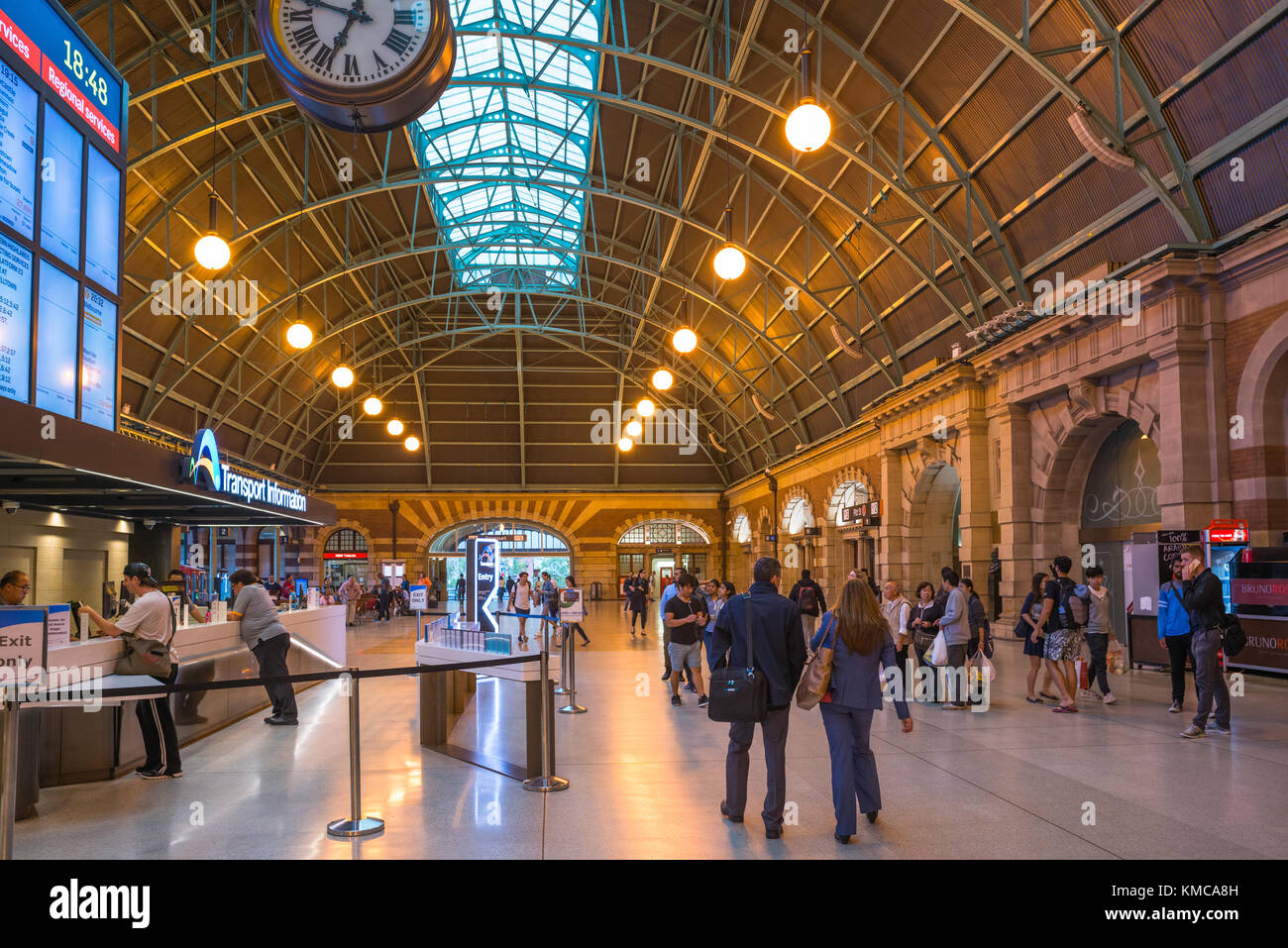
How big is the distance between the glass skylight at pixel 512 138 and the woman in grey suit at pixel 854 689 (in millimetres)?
13084

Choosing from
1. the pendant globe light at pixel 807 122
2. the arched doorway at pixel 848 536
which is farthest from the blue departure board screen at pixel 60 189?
the arched doorway at pixel 848 536

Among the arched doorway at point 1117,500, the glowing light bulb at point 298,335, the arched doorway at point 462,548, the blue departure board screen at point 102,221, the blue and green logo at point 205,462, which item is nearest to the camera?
the blue departure board screen at point 102,221

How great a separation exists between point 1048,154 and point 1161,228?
2.47 m

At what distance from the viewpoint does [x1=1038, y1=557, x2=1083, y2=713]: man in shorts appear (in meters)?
10.3

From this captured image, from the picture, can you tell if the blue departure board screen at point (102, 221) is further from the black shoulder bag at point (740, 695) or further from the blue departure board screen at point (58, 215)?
the black shoulder bag at point (740, 695)

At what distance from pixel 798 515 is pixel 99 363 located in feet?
86.9

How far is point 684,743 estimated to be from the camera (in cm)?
891

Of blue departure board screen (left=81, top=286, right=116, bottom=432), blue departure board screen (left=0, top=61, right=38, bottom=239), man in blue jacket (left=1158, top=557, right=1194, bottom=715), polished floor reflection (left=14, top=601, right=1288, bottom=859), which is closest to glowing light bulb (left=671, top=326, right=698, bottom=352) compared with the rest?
polished floor reflection (left=14, top=601, right=1288, bottom=859)

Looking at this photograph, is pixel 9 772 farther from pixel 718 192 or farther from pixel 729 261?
pixel 718 192

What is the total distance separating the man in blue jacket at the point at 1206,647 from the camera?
27.8 ft

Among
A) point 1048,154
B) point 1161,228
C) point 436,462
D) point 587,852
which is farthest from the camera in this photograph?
point 436,462

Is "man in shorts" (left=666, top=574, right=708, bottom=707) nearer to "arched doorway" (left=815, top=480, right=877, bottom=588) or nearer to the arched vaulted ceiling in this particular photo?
the arched vaulted ceiling
